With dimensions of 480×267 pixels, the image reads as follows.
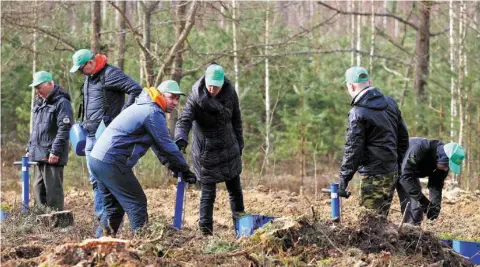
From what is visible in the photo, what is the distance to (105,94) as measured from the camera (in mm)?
7477

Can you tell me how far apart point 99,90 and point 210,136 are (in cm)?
125

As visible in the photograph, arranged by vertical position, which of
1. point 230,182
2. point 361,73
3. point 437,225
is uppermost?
point 361,73

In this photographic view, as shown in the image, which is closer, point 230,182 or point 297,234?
point 297,234

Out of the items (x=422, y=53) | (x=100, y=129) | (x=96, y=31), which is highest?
(x=96, y=31)

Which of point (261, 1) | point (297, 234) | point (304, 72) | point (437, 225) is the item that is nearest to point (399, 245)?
point (297, 234)

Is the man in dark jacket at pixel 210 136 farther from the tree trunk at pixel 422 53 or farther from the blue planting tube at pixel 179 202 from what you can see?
the tree trunk at pixel 422 53

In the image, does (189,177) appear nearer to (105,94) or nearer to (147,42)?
(105,94)

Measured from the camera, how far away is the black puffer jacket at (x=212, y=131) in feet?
22.8

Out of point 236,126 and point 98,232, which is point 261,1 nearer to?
point 236,126

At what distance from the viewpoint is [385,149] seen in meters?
6.55

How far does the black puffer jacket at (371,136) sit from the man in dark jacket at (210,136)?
1160 millimetres

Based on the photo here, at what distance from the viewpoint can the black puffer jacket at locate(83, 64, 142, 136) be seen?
740 centimetres

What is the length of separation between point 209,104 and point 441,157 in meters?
2.37

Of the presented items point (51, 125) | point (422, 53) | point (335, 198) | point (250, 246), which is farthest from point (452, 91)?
point (250, 246)
